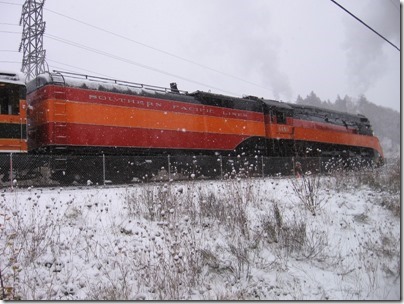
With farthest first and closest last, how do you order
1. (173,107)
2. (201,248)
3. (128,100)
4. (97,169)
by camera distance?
(173,107)
(128,100)
(97,169)
(201,248)

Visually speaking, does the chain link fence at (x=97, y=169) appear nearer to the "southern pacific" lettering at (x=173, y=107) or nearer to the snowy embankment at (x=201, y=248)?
the snowy embankment at (x=201, y=248)

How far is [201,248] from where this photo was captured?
641 centimetres

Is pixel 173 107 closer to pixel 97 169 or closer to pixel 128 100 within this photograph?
pixel 128 100

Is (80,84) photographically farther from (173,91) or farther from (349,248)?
(349,248)

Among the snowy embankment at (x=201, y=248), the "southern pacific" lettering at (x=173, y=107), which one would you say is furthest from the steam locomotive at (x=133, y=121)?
the snowy embankment at (x=201, y=248)

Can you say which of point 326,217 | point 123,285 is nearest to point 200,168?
point 326,217

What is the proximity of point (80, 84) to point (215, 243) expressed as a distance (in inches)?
321

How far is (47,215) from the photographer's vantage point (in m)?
6.89

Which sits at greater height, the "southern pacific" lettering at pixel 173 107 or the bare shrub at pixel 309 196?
the "southern pacific" lettering at pixel 173 107

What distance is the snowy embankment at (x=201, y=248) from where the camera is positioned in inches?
211

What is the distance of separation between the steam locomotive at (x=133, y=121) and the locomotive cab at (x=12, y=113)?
3cm

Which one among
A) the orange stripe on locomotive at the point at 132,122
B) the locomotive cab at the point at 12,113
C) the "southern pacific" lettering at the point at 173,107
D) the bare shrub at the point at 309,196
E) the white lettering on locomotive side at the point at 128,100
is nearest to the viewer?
the bare shrub at the point at 309,196

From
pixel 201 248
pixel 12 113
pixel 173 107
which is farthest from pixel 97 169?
pixel 201 248

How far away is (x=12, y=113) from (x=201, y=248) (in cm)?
789
